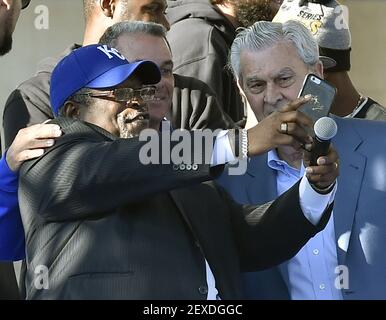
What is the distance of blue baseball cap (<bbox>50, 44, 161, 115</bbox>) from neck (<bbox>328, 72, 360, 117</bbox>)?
4.32 ft

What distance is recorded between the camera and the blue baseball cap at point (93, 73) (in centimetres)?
347

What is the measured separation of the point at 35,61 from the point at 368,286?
11.4 ft

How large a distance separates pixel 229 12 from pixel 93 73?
1796mm

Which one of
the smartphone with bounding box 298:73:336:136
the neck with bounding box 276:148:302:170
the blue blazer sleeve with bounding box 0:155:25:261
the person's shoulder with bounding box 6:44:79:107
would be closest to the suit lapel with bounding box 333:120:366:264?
the neck with bounding box 276:148:302:170

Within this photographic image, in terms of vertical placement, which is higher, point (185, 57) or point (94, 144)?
point (94, 144)

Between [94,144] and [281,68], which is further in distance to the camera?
[281,68]

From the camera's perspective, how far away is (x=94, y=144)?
3244 mm

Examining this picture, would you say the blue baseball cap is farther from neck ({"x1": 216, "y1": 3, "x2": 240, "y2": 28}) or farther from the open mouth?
neck ({"x1": 216, "y1": 3, "x2": 240, "y2": 28})

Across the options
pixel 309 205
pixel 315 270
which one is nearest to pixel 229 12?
pixel 315 270

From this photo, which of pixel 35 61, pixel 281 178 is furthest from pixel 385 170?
pixel 35 61

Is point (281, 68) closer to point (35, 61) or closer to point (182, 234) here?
point (182, 234)

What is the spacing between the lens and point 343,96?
4723 millimetres

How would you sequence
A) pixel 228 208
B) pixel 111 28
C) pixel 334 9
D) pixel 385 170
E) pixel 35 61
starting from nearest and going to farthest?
pixel 228 208, pixel 385 170, pixel 111 28, pixel 334 9, pixel 35 61
